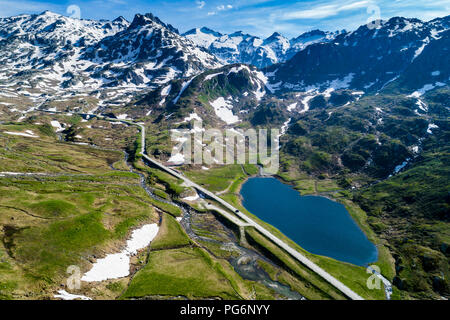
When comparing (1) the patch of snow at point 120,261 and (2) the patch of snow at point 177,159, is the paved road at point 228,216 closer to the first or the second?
(1) the patch of snow at point 120,261

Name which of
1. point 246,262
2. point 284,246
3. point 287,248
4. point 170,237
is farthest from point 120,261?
point 287,248

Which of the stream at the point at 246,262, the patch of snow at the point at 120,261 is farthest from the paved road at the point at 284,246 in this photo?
the patch of snow at the point at 120,261

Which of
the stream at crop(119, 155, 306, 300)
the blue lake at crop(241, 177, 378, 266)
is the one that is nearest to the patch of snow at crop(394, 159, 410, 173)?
the blue lake at crop(241, 177, 378, 266)

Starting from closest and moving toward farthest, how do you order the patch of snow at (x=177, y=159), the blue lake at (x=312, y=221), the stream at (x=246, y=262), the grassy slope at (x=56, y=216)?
1. the grassy slope at (x=56, y=216)
2. the stream at (x=246, y=262)
3. the blue lake at (x=312, y=221)
4. the patch of snow at (x=177, y=159)

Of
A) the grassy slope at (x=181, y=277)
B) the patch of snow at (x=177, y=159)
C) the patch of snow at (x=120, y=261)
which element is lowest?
the grassy slope at (x=181, y=277)

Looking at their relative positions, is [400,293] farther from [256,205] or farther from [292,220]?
[256,205]

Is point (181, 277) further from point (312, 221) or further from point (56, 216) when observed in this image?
point (312, 221)

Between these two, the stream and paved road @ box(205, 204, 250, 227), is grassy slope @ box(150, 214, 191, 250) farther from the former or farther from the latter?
paved road @ box(205, 204, 250, 227)
